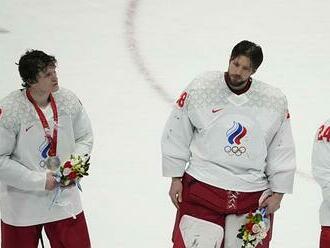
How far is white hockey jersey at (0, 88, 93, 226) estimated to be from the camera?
4180 mm

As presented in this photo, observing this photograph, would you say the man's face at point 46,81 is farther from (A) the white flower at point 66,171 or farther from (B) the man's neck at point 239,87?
(B) the man's neck at point 239,87

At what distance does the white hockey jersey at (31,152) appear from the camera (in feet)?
13.7

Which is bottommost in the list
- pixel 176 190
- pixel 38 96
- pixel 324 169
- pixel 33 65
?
pixel 176 190

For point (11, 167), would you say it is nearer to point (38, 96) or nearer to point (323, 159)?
point (38, 96)

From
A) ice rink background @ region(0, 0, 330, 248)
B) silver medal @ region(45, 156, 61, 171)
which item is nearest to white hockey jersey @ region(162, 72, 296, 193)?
silver medal @ region(45, 156, 61, 171)

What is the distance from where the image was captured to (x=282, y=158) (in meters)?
4.19

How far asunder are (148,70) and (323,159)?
3.14 metres

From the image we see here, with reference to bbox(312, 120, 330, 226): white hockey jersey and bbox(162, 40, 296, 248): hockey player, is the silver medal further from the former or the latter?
bbox(312, 120, 330, 226): white hockey jersey

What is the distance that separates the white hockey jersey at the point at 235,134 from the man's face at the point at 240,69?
76mm

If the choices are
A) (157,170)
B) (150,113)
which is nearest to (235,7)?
(150,113)

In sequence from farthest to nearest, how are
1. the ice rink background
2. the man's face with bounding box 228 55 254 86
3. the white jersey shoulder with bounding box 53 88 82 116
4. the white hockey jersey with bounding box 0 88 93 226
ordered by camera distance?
the ice rink background, the white jersey shoulder with bounding box 53 88 82 116, the white hockey jersey with bounding box 0 88 93 226, the man's face with bounding box 228 55 254 86

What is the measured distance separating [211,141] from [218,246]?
44 cm

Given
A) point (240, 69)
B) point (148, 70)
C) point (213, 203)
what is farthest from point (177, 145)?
point (148, 70)

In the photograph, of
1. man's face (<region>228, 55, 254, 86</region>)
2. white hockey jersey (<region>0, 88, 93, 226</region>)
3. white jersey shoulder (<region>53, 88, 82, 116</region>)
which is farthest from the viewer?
white jersey shoulder (<region>53, 88, 82, 116</region>)
